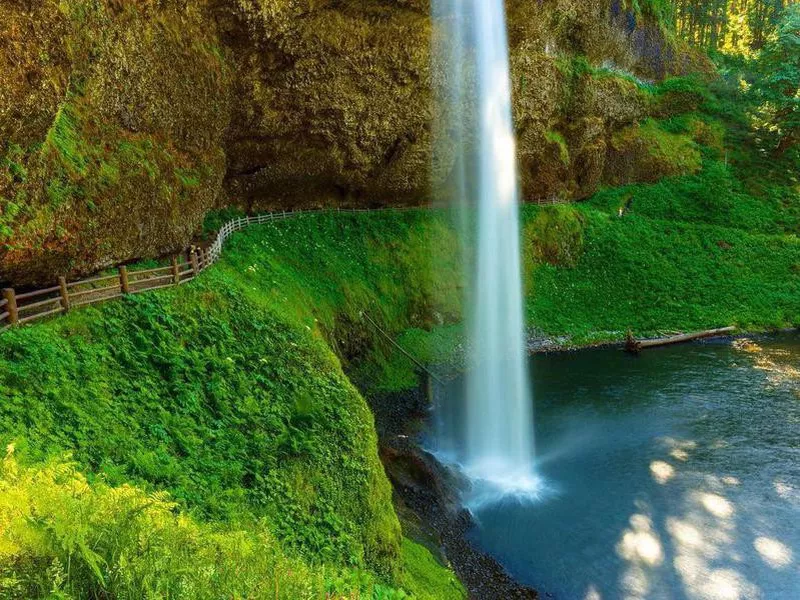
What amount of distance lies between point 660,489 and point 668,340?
57.0 feet

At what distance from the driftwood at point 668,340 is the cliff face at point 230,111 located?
15701mm

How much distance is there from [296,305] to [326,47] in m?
13.4

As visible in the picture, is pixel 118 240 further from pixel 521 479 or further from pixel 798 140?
pixel 798 140

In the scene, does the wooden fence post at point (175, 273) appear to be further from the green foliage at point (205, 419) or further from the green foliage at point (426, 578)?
the green foliage at point (426, 578)

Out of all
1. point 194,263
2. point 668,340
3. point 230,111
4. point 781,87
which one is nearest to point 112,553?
point 194,263

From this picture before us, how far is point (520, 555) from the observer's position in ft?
48.9

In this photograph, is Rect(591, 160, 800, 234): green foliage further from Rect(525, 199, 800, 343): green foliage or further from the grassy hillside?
the grassy hillside

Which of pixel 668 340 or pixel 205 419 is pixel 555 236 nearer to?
pixel 668 340

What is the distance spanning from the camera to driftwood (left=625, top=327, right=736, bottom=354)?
31078 mm

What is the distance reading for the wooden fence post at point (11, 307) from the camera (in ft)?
35.4

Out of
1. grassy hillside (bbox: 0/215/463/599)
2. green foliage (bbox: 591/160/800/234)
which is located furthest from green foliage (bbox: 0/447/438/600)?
green foliage (bbox: 591/160/800/234)

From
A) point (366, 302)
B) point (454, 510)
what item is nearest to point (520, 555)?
point (454, 510)

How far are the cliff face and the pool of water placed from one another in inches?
605

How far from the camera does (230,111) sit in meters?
23.8
